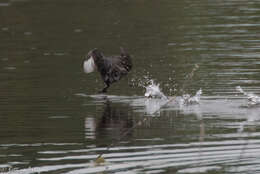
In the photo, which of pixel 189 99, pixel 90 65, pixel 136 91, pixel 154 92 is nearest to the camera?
pixel 189 99

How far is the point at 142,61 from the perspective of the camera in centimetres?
1759

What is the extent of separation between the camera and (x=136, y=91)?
1418cm

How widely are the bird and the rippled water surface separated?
349 mm

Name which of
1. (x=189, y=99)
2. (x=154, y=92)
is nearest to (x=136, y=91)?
(x=154, y=92)

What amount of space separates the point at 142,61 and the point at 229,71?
271 centimetres

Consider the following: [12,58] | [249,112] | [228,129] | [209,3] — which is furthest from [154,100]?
[209,3]

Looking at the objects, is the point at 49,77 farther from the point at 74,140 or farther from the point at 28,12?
the point at 28,12

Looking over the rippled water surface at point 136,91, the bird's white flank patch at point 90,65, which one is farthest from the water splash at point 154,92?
the bird's white flank patch at point 90,65

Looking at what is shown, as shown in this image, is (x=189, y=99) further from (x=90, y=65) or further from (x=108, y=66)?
(x=90, y=65)

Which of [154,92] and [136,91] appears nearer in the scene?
[154,92]

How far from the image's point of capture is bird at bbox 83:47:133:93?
13.8 meters

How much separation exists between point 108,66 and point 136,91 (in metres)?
0.66

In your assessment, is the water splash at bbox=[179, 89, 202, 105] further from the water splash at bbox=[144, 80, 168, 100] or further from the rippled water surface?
the water splash at bbox=[144, 80, 168, 100]

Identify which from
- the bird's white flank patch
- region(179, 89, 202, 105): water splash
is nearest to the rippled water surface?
region(179, 89, 202, 105): water splash
